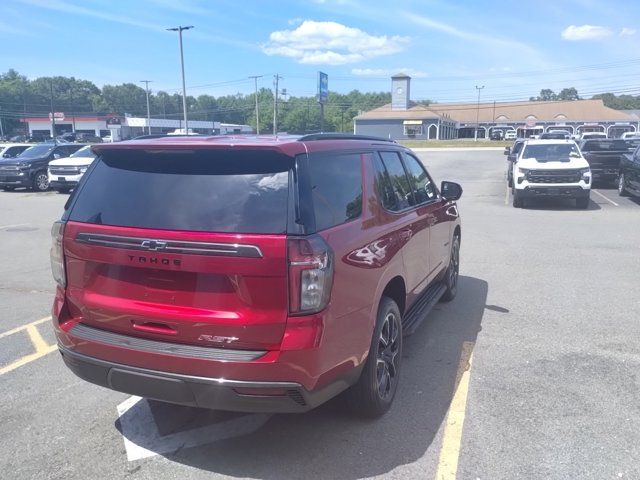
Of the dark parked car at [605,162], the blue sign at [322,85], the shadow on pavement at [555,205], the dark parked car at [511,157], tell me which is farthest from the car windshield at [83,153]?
the blue sign at [322,85]

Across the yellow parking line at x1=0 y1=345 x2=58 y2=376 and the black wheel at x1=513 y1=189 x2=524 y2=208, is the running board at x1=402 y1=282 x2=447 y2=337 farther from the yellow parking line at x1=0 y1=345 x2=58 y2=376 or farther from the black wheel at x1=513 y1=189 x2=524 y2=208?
the black wheel at x1=513 y1=189 x2=524 y2=208

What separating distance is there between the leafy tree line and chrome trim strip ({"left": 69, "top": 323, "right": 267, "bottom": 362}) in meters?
119

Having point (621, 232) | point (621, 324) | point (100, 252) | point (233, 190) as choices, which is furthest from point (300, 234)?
point (621, 232)

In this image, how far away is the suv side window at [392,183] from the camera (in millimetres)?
4105

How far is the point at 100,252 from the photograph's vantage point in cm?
314

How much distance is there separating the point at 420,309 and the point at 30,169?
68.2 feet

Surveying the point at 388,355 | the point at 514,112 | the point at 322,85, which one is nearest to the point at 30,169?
the point at 388,355

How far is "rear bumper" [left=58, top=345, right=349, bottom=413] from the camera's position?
2.86m

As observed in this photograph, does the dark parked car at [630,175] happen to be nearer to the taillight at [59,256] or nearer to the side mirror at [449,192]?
the side mirror at [449,192]

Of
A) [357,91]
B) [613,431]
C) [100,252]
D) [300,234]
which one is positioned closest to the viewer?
[300,234]

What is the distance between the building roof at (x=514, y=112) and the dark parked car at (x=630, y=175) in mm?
67955

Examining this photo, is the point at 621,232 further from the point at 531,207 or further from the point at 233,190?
the point at 233,190

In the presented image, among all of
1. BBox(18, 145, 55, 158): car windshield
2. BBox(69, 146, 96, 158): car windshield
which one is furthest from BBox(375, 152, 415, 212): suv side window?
BBox(18, 145, 55, 158): car windshield

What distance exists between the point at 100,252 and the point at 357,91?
16482 cm
